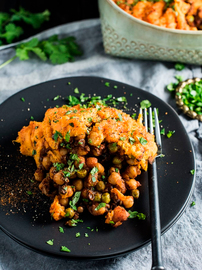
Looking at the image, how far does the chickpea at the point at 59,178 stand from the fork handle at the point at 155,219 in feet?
2.82

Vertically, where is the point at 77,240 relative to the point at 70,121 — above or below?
below

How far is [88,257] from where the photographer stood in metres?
2.76

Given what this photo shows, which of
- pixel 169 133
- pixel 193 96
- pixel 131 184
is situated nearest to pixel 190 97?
pixel 193 96

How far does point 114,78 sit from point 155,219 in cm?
272

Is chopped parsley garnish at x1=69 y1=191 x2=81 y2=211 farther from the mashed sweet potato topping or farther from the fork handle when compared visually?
the mashed sweet potato topping

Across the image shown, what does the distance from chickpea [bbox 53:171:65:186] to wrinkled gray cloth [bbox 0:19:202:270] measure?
79 cm

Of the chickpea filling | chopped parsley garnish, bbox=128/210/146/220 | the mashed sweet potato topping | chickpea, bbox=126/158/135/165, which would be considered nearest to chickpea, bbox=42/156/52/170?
the chickpea filling

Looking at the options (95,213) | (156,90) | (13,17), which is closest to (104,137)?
(95,213)

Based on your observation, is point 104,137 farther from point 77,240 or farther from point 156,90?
point 156,90

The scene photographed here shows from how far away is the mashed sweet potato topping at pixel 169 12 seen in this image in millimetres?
4598

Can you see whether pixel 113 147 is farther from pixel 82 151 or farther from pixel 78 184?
pixel 78 184

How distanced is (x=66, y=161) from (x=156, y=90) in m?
2.33

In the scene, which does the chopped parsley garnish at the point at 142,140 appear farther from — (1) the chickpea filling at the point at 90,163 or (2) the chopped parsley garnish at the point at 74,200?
(2) the chopped parsley garnish at the point at 74,200

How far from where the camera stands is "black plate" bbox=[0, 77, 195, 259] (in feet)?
9.37
